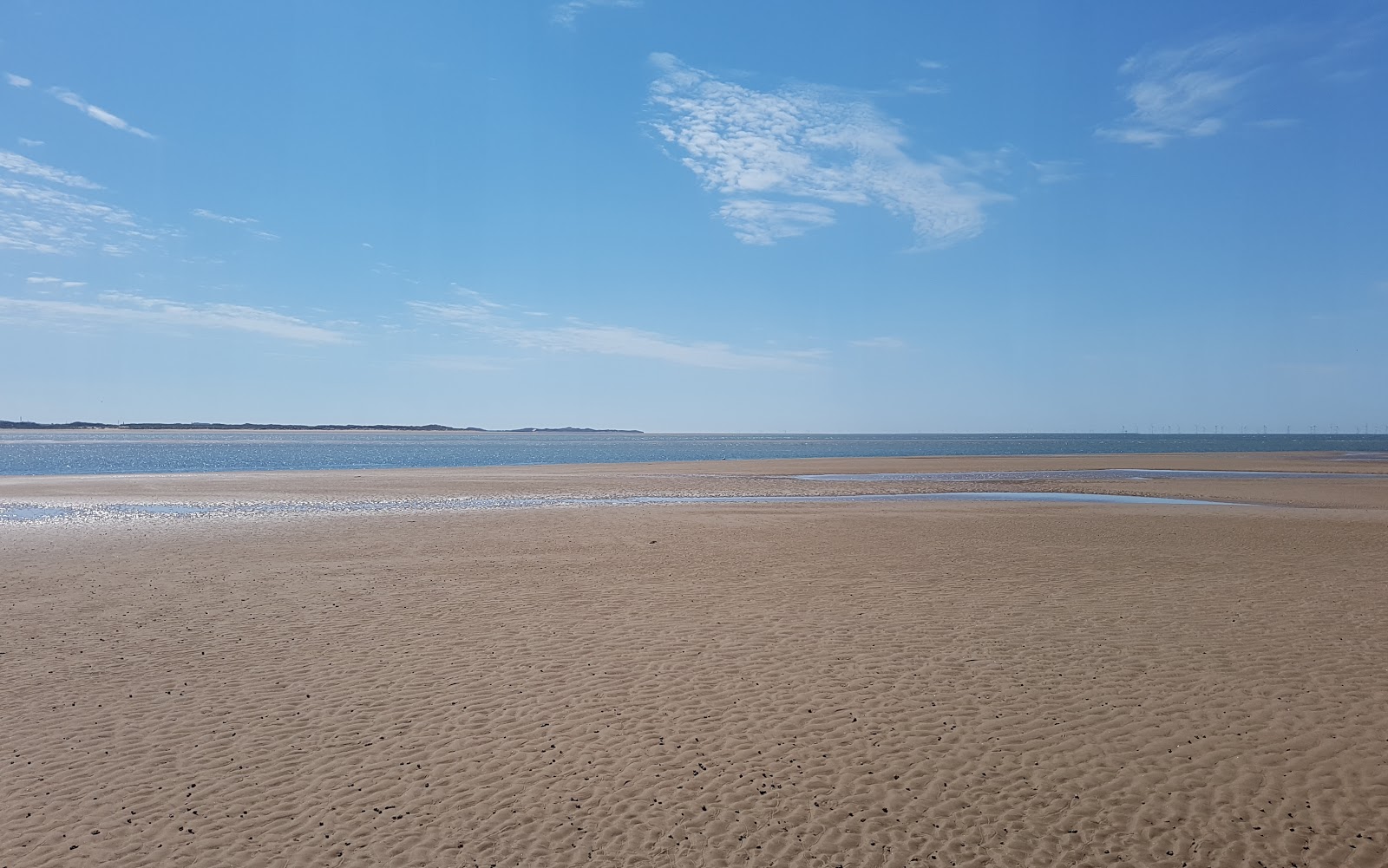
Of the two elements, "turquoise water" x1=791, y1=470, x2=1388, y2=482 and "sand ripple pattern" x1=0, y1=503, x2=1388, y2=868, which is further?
"turquoise water" x1=791, y1=470, x2=1388, y2=482

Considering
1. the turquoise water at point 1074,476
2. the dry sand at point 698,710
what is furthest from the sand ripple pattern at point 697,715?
the turquoise water at point 1074,476

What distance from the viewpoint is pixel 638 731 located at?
9031 mm

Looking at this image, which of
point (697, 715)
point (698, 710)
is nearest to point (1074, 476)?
point (698, 710)

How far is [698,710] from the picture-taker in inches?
381

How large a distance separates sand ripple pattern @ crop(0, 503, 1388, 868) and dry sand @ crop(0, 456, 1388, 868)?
44 millimetres

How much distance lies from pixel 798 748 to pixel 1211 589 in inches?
471

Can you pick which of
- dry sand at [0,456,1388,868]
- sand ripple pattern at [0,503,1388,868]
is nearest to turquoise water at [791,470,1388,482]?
dry sand at [0,456,1388,868]

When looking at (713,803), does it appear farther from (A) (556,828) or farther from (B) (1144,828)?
(B) (1144,828)

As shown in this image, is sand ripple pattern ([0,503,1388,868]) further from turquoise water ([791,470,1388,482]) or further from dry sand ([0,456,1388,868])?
turquoise water ([791,470,1388,482])

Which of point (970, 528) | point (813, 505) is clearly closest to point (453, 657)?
point (970, 528)

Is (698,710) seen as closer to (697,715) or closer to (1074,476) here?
(697,715)

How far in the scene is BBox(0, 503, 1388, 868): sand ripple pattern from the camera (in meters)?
6.75

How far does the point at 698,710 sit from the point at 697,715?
133 millimetres

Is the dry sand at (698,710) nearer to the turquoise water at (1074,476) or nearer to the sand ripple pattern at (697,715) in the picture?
the sand ripple pattern at (697,715)
